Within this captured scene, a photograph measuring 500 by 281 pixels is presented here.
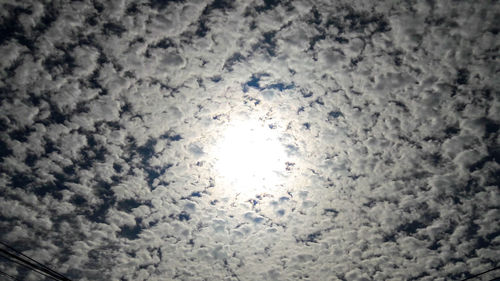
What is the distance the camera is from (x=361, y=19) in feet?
12.9

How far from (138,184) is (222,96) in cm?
263

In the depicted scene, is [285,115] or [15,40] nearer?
[15,40]

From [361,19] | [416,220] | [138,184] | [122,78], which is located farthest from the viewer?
[416,220]

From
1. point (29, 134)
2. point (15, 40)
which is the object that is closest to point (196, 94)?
point (15, 40)

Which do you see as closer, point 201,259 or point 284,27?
point 284,27

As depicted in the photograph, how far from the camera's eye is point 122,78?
4324 millimetres

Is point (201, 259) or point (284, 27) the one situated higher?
point (284, 27)

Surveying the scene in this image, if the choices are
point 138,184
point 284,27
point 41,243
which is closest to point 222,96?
point 284,27

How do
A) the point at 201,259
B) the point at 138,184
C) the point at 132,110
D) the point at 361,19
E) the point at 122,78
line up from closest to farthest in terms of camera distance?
the point at 361,19 < the point at 122,78 < the point at 132,110 < the point at 138,184 < the point at 201,259

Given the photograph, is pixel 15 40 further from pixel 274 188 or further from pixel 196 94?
pixel 274 188

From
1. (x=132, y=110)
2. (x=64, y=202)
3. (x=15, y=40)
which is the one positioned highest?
(x=15, y=40)

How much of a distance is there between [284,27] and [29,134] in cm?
494

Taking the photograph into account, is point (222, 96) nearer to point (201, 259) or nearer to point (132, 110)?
point (132, 110)

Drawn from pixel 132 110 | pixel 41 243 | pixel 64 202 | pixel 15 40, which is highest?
pixel 15 40
